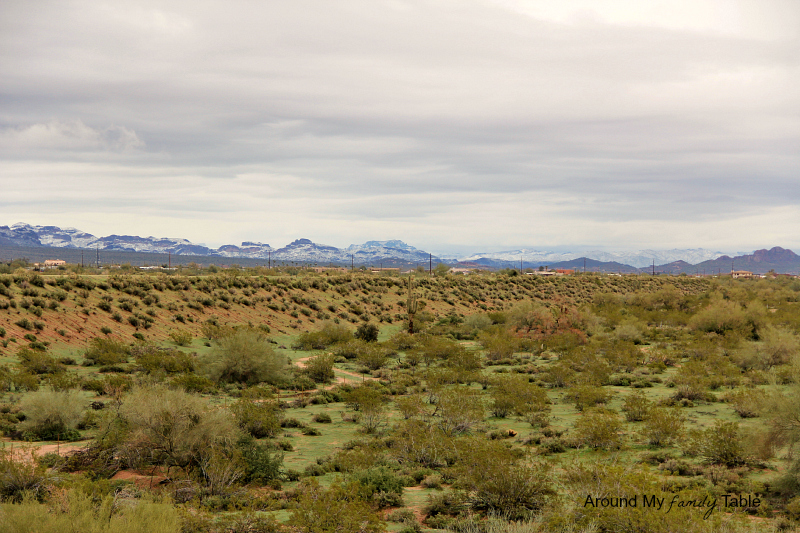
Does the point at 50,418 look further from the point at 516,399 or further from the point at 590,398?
the point at 590,398

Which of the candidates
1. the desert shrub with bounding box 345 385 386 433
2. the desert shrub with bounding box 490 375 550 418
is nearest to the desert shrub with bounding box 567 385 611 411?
the desert shrub with bounding box 490 375 550 418

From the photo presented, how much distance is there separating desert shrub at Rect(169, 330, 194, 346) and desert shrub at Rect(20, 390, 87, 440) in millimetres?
18861

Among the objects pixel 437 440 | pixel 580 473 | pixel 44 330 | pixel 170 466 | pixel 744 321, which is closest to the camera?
pixel 580 473

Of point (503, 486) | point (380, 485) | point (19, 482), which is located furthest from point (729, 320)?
point (19, 482)

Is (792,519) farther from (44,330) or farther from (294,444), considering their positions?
(44,330)

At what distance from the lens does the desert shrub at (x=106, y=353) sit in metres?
29.5

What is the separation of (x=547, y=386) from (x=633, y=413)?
749cm

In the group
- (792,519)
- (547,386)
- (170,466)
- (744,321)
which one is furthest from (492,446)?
(744,321)

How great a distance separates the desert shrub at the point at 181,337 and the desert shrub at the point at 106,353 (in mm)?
4399

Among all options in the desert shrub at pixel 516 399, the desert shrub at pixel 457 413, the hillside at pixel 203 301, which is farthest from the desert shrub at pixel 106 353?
the desert shrub at pixel 516 399

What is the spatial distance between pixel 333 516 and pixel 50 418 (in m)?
11.6

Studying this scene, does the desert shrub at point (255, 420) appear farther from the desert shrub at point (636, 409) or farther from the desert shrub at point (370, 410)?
the desert shrub at point (636, 409)

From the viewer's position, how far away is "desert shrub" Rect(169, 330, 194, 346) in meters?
37.1

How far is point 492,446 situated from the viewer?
14047 mm
